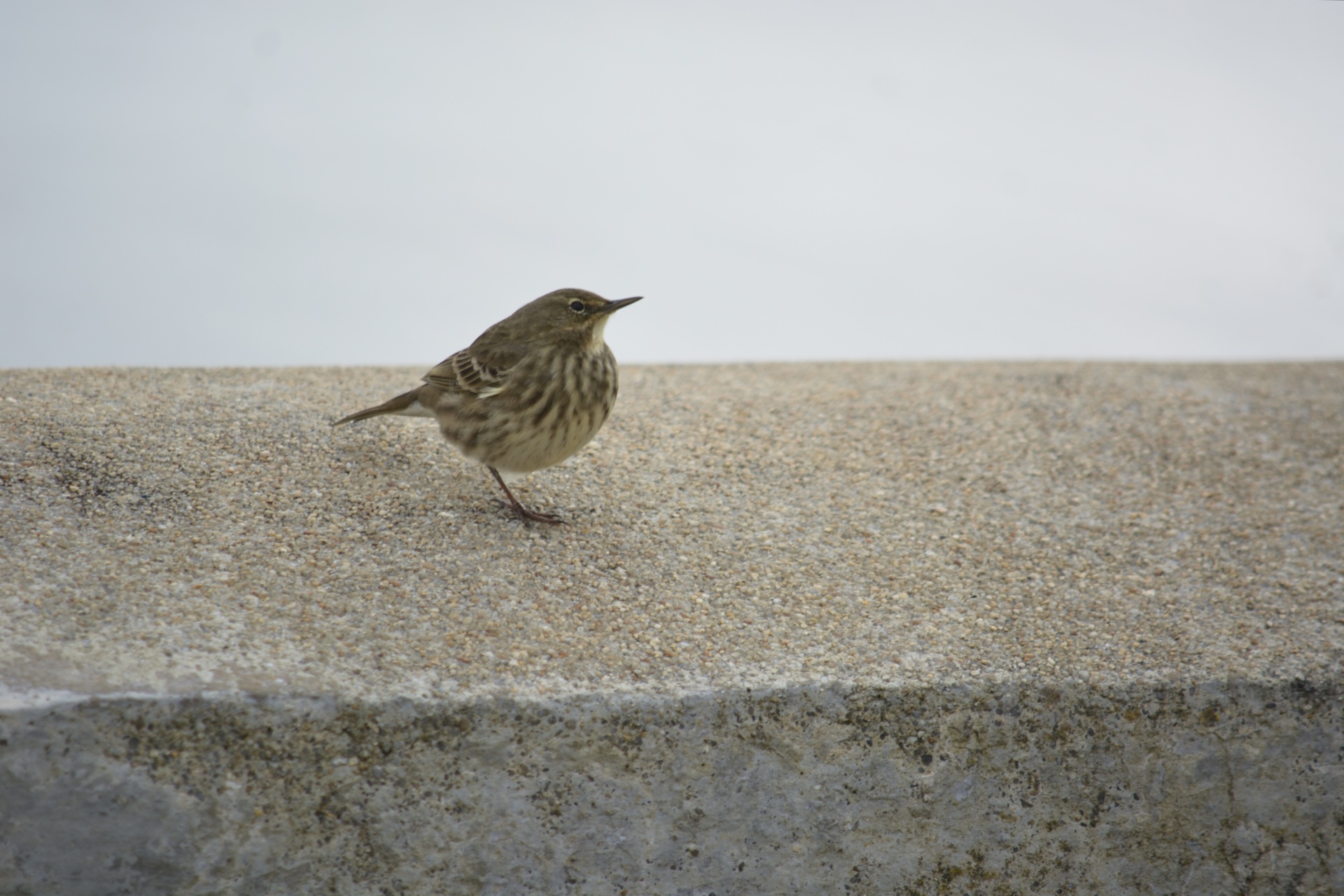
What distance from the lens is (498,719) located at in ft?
9.32

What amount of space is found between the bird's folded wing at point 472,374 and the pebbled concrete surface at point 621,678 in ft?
1.36

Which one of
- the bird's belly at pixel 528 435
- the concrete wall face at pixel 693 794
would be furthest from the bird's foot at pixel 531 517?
the concrete wall face at pixel 693 794

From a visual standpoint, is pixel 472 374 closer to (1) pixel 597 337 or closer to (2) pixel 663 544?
(1) pixel 597 337

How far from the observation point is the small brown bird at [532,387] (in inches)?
139

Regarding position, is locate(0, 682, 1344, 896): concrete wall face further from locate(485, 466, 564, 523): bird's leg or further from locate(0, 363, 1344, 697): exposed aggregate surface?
locate(485, 466, 564, 523): bird's leg

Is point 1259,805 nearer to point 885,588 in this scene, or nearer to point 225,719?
point 885,588

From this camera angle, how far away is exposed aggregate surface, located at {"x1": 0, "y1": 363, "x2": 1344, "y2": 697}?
9.85ft

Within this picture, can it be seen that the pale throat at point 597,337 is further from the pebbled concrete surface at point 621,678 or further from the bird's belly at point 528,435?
the pebbled concrete surface at point 621,678

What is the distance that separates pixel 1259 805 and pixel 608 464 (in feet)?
8.21

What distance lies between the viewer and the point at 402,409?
3955 millimetres

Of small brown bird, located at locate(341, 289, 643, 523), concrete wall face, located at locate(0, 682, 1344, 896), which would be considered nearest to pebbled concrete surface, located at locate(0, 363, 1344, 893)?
concrete wall face, located at locate(0, 682, 1344, 896)

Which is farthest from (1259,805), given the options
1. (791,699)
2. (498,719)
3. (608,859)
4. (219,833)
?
(219,833)

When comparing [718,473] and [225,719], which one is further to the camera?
[718,473]

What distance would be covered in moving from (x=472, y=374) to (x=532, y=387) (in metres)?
0.28
